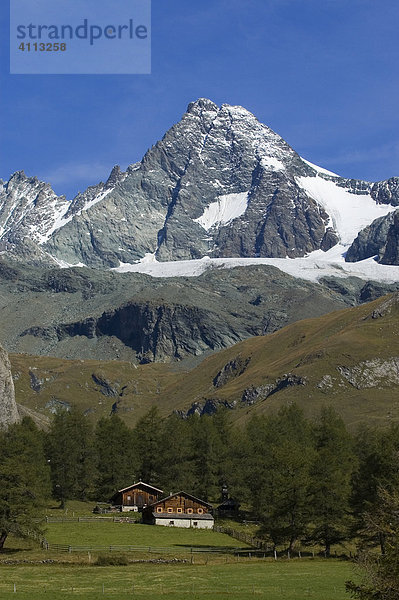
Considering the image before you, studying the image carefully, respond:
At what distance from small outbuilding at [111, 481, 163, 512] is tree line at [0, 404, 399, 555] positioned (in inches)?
253

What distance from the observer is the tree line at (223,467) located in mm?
98188

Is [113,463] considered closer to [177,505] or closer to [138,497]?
[138,497]

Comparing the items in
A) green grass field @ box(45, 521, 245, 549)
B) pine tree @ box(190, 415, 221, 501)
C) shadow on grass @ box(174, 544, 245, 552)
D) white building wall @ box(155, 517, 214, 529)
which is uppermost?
pine tree @ box(190, 415, 221, 501)

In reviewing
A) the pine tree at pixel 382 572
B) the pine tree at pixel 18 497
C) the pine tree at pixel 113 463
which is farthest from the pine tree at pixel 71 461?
the pine tree at pixel 382 572

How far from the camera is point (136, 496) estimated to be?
442 ft

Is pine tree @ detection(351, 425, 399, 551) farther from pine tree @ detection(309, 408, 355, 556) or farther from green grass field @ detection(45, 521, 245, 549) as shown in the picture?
green grass field @ detection(45, 521, 245, 549)

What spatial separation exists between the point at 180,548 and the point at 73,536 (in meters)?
13.9

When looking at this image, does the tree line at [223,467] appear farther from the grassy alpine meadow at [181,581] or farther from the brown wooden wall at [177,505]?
the grassy alpine meadow at [181,581]

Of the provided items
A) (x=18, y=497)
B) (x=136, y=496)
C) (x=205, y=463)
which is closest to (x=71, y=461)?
(x=136, y=496)

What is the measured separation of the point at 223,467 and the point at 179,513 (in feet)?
66.9

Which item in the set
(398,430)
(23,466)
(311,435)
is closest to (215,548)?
(23,466)

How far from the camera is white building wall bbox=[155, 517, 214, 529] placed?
122500 millimetres

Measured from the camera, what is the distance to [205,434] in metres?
150

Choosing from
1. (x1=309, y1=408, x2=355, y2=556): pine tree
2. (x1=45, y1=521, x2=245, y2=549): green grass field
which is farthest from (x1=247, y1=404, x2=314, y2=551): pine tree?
(x1=45, y1=521, x2=245, y2=549): green grass field
